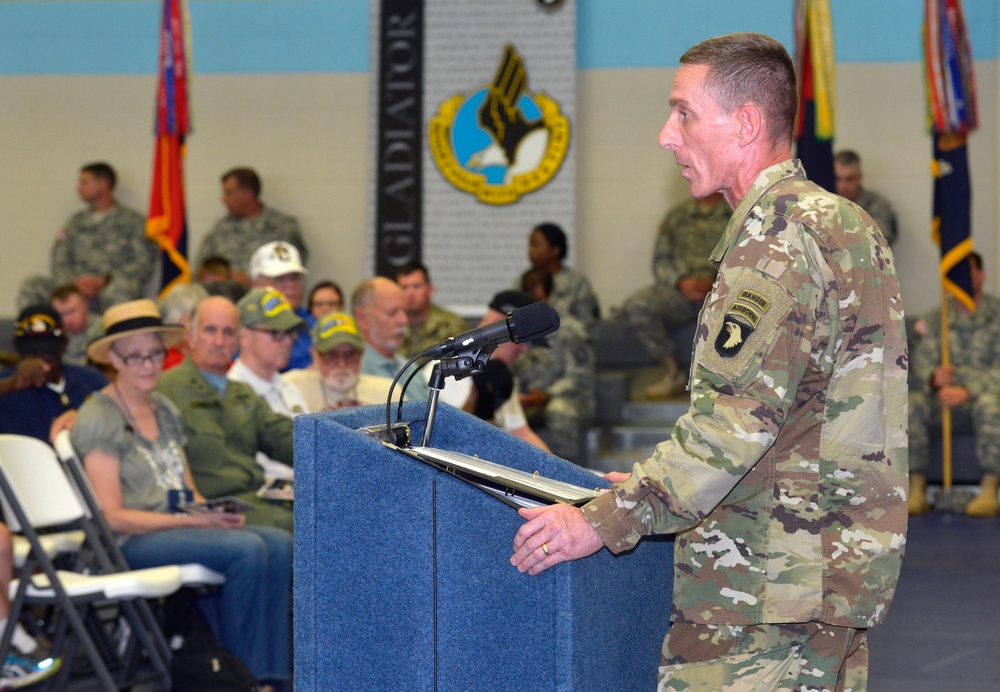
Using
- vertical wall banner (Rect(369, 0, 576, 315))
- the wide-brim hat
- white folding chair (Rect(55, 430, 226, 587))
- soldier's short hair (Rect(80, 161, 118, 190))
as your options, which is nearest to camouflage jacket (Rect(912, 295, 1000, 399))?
vertical wall banner (Rect(369, 0, 576, 315))

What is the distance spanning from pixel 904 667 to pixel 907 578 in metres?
1.44

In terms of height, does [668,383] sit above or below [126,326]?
below

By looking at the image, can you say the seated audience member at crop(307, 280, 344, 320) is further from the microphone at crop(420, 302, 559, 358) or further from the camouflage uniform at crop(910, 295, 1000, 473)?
the microphone at crop(420, 302, 559, 358)

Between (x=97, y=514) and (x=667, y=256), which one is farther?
(x=667, y=256)

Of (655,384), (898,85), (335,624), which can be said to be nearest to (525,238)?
(655,384)

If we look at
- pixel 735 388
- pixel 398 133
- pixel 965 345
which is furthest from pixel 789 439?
pixel 398 133

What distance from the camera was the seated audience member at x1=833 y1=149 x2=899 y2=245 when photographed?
8234 millimetres

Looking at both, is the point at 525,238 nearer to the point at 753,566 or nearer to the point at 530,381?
the point at 530,381

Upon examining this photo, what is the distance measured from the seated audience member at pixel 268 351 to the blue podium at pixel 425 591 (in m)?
2.82

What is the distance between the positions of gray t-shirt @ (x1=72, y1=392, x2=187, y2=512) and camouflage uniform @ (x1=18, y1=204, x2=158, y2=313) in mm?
5007

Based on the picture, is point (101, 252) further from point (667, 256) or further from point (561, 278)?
point (667, 256)

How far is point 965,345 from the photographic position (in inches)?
295

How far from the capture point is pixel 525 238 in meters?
9.16

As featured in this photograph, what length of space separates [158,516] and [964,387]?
5128 millimetres
